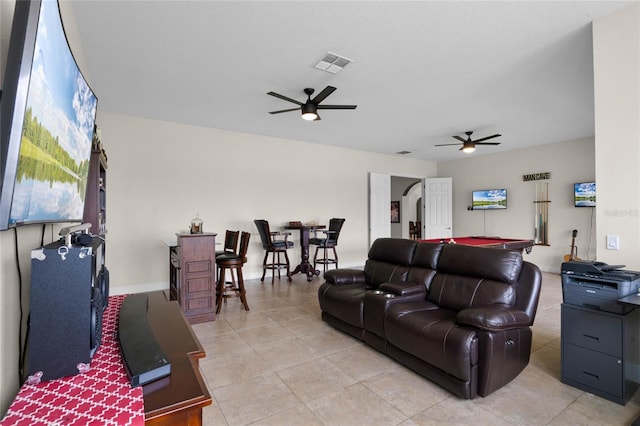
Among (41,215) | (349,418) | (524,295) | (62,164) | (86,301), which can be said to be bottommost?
(349,418)

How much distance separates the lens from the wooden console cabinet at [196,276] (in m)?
3.70

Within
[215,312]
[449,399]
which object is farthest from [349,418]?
[215,312]

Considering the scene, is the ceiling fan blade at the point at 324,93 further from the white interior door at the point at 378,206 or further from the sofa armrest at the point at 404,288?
the white interior door at the point at 378,206

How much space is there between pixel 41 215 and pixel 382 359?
2.64m

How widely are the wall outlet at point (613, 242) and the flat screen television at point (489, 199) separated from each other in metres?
5.68

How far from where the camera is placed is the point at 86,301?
1002 millimetres

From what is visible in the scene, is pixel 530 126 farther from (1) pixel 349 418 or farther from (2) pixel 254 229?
(1) pixel 349 418

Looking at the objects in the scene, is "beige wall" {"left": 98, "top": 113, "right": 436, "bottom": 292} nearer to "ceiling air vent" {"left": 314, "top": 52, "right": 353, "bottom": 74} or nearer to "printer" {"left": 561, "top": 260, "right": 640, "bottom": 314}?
"ceiling air vent" {"left": 314, "top": 52, "right": 353, "bottom": 74}

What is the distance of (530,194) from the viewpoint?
23.8ft

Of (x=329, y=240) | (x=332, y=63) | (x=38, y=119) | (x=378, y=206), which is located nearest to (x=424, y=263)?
(x=332, y=63)

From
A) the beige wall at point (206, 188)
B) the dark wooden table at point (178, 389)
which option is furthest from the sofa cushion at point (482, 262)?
the beige wall at point (206, 188)

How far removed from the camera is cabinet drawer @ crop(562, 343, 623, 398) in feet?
7.08

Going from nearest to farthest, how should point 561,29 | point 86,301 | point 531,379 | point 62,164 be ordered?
point 86,301 → point 62,164 → point 531,379 → point 561,29

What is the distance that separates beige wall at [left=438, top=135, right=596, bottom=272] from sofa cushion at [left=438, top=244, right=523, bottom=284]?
4.49 metres
